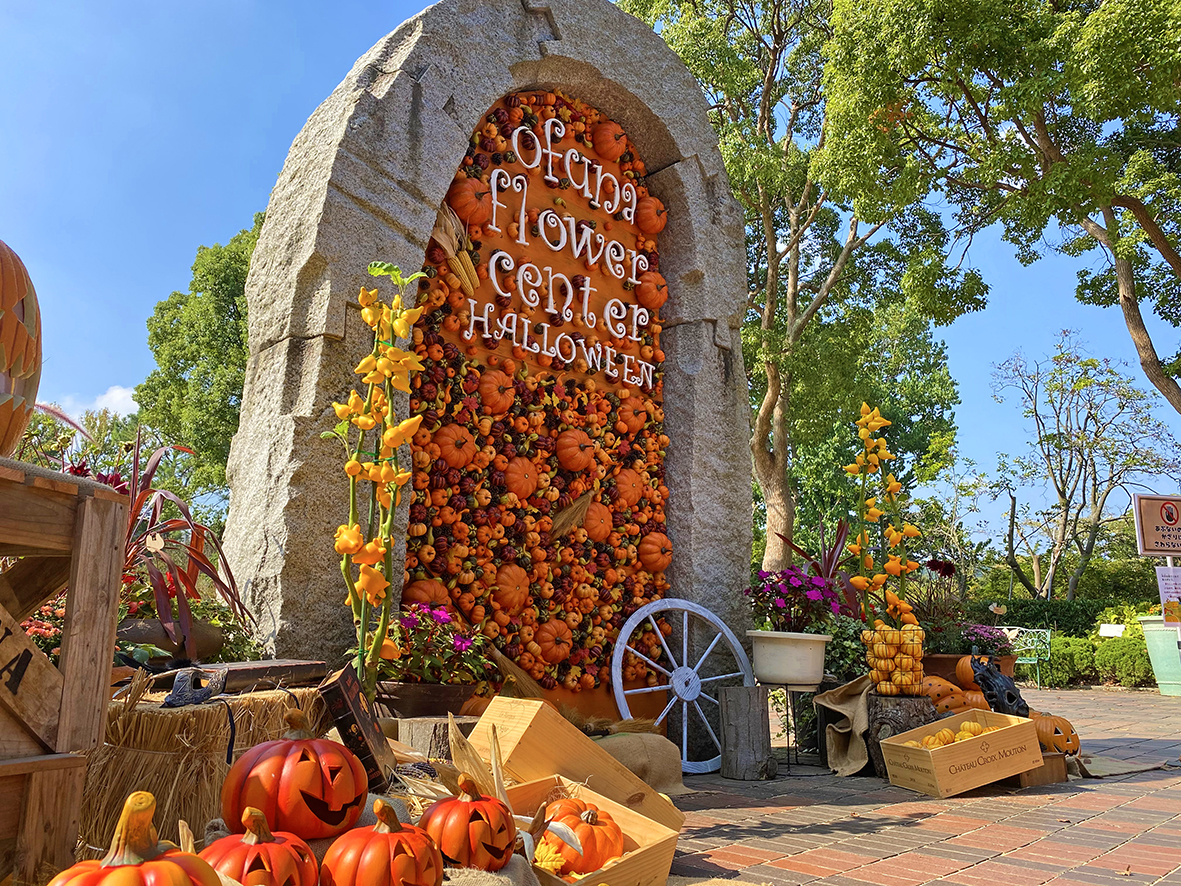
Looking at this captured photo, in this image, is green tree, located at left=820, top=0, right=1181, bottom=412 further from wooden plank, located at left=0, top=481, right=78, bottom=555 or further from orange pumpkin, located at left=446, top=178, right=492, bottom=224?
wooden plank, located at left=0, top=481, right=78, bottom=555

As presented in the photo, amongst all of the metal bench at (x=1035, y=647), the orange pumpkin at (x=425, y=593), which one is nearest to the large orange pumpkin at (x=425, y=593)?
the orange pumpkin at (x=425, y=593)

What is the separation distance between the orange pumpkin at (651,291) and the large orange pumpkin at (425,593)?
99.2 inches

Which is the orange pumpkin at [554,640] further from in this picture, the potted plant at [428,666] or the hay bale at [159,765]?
the hay bale at [159,765]

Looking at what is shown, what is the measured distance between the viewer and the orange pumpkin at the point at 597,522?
5113mm

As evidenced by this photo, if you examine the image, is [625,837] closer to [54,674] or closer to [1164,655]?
[54,674]

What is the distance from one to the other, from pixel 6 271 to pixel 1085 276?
1453cm

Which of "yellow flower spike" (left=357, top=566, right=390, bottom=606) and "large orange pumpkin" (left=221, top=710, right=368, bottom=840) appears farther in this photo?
"yellow flower spike" (left=357, top=566, right=390, bottom=606)

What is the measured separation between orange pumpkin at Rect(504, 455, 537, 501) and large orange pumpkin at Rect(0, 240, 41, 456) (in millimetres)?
3214

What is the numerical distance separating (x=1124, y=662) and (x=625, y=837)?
42.0 ft

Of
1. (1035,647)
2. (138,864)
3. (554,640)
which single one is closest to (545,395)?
(554,640)

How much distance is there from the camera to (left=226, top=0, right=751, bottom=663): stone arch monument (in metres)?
3.77

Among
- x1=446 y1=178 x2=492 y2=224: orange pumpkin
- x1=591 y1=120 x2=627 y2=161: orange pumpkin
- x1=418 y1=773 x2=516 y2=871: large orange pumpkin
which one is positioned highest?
x1=591 y1=120 x2=627 y2=161: orange pumpkin

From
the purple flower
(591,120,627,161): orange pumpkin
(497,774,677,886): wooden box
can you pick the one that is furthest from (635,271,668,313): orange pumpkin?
(497,774,677,886): wooden box

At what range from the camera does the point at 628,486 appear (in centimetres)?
534
